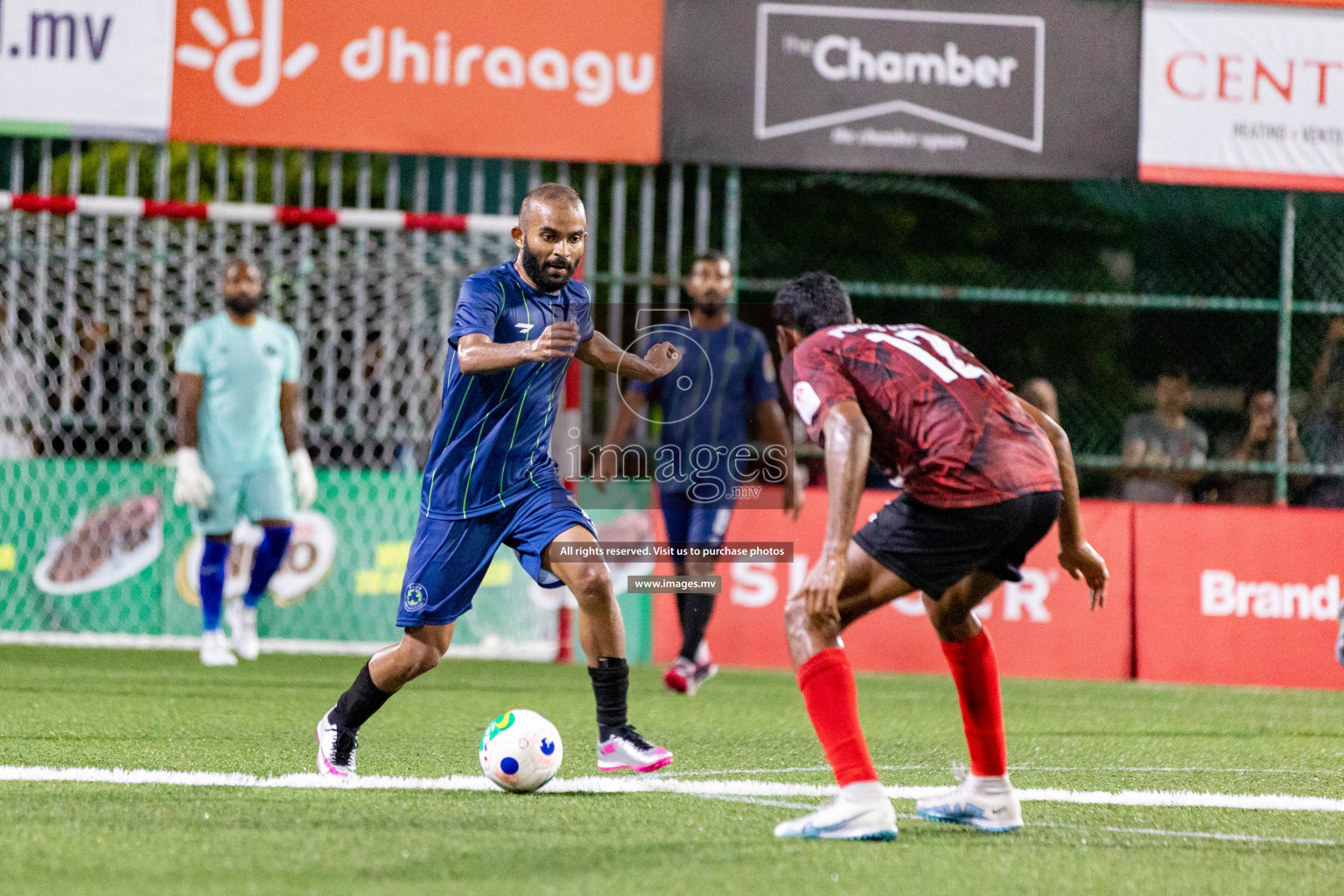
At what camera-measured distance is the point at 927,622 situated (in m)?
10.4

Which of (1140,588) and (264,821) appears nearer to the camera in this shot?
(264,821)

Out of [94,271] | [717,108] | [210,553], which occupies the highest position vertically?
[717,108]

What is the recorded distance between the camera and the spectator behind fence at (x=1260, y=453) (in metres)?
11.4

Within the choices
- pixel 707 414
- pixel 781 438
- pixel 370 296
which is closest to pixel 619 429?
pixel 707 414

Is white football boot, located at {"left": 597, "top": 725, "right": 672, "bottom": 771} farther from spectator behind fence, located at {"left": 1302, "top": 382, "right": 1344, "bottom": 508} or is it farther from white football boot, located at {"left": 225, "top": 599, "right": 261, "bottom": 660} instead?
spectator behind fence, located at {"left": 1302, "top": 382, "right": 1344, "bottom": 508}

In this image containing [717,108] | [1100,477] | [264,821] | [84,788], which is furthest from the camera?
[1100,477]

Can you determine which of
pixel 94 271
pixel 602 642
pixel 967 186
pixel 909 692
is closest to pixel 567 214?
pixel 602 642

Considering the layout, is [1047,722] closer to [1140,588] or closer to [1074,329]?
[1140,588]

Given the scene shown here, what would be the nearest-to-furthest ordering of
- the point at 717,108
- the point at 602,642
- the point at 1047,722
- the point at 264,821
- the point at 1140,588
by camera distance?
the point at 264,821 → the point at 602,642 → the point at 1047,722 → the point at 1140,588 → the point at 717,108

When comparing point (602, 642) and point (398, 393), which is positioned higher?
point (398, 393)

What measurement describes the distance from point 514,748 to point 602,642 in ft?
1.65

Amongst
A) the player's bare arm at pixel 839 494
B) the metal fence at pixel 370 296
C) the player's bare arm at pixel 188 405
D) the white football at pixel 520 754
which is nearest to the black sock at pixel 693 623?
the metal fence at pixel 370 296

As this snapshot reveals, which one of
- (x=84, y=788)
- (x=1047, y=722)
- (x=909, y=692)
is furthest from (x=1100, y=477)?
(x=84, y=788)

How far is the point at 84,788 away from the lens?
16.9 feet
